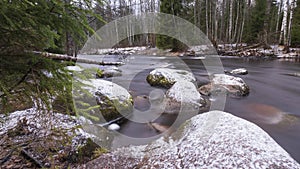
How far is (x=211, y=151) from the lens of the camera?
8.13 ft

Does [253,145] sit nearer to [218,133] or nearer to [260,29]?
[218,133]

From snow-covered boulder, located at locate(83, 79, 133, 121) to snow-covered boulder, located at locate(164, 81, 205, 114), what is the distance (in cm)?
106

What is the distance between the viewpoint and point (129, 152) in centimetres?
308

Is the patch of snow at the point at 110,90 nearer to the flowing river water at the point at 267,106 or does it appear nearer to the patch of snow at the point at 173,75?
the flowing river water at the point at 267,106

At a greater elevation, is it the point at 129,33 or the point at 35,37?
the point at 129,33

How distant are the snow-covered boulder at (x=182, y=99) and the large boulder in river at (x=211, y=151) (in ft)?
5.60

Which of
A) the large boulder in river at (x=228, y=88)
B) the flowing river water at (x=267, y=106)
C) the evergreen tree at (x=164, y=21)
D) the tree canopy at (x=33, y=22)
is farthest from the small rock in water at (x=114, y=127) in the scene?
the evergreen tree at (x=164, y=21)

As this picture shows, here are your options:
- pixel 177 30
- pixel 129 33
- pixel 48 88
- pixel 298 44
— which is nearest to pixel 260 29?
pixel 298 44

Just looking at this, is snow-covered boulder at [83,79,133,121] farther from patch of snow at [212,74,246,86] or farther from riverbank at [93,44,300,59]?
riverbank at [93,44,300,59]

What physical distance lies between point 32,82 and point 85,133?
2.08 metres

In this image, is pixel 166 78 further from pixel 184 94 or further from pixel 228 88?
pixel 228 88

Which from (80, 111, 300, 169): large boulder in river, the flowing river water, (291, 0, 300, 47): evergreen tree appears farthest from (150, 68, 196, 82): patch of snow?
(291, 0, 300, 47): evergreen tree

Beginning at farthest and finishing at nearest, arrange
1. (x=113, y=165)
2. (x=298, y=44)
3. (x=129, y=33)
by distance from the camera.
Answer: (x=129, y=33) < (x=298, y=44) < (x=113, y=165)

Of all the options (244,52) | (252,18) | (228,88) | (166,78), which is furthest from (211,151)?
(252,18)
